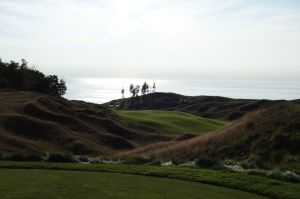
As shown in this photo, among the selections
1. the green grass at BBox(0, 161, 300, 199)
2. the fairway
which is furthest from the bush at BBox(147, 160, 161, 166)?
the fairway

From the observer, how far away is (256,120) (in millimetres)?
34156

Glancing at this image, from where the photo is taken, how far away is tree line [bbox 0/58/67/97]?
4284 inches

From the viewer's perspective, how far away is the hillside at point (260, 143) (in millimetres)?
27516

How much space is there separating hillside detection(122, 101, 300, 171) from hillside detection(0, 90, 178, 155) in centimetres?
1975

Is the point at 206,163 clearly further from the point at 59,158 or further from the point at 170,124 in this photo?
the point at 170,124

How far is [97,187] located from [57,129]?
41.5 meters

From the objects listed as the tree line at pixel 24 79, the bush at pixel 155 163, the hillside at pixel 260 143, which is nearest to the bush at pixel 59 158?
the bush at pixel 155 163

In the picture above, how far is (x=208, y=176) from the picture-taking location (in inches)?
782

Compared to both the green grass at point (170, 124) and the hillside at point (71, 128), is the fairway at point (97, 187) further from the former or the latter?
the green grass at point (170, 124)

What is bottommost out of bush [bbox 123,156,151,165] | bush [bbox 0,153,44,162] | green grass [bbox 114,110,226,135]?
green grass [bbox 114,110,226,135]

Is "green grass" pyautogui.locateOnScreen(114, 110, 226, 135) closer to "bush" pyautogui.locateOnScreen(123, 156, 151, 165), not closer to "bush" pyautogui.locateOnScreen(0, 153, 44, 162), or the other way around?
"bush" pyautogui.locateOnScreen(123, 156, 151, 165)

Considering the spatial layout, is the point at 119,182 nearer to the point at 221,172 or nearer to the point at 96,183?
the point at 96,183

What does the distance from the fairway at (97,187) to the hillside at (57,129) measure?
24.6 metres

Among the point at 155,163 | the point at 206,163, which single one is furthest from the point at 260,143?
the point at 155,163
